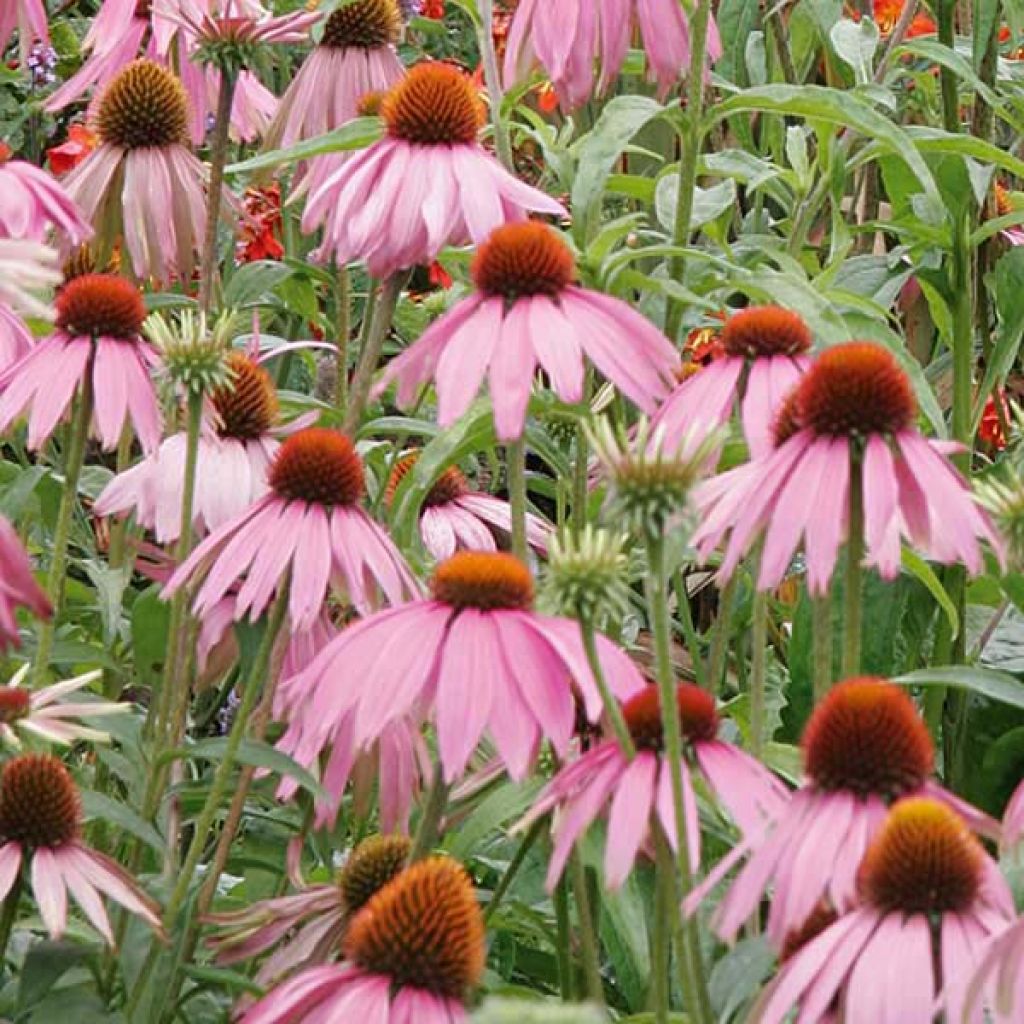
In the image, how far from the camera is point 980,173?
1.68 meters

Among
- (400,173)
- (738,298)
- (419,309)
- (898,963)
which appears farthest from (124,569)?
(738,298)

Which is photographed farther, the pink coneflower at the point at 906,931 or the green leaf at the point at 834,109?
the green leaf at the point at 834,109

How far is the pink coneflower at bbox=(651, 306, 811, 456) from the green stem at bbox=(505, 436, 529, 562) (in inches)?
2.8

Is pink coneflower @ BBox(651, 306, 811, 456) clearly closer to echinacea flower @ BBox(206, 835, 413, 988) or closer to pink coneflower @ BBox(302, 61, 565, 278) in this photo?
pink coneflower @ BBox(302, 61, 565, 278)

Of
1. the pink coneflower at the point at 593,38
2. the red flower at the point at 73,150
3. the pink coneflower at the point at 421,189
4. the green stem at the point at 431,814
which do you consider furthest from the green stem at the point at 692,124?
the red flower at the point at 73,150

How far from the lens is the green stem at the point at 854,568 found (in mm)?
918

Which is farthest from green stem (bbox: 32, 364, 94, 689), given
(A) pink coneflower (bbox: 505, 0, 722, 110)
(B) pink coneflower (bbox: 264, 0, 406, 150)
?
(B) pink coneflower (bbox: 264, 0, 406, 150)

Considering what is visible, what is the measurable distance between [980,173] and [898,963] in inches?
40.2

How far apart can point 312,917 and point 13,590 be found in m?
0.37

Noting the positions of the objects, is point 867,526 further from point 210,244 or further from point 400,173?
point 210,244

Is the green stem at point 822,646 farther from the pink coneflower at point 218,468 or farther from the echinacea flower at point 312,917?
the pink coneflower at point 218,468

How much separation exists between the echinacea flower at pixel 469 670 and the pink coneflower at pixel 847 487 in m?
0.08

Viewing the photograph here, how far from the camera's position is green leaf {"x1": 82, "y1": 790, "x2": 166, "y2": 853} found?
1.11 meters

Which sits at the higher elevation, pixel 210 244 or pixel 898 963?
pixel 210 244
